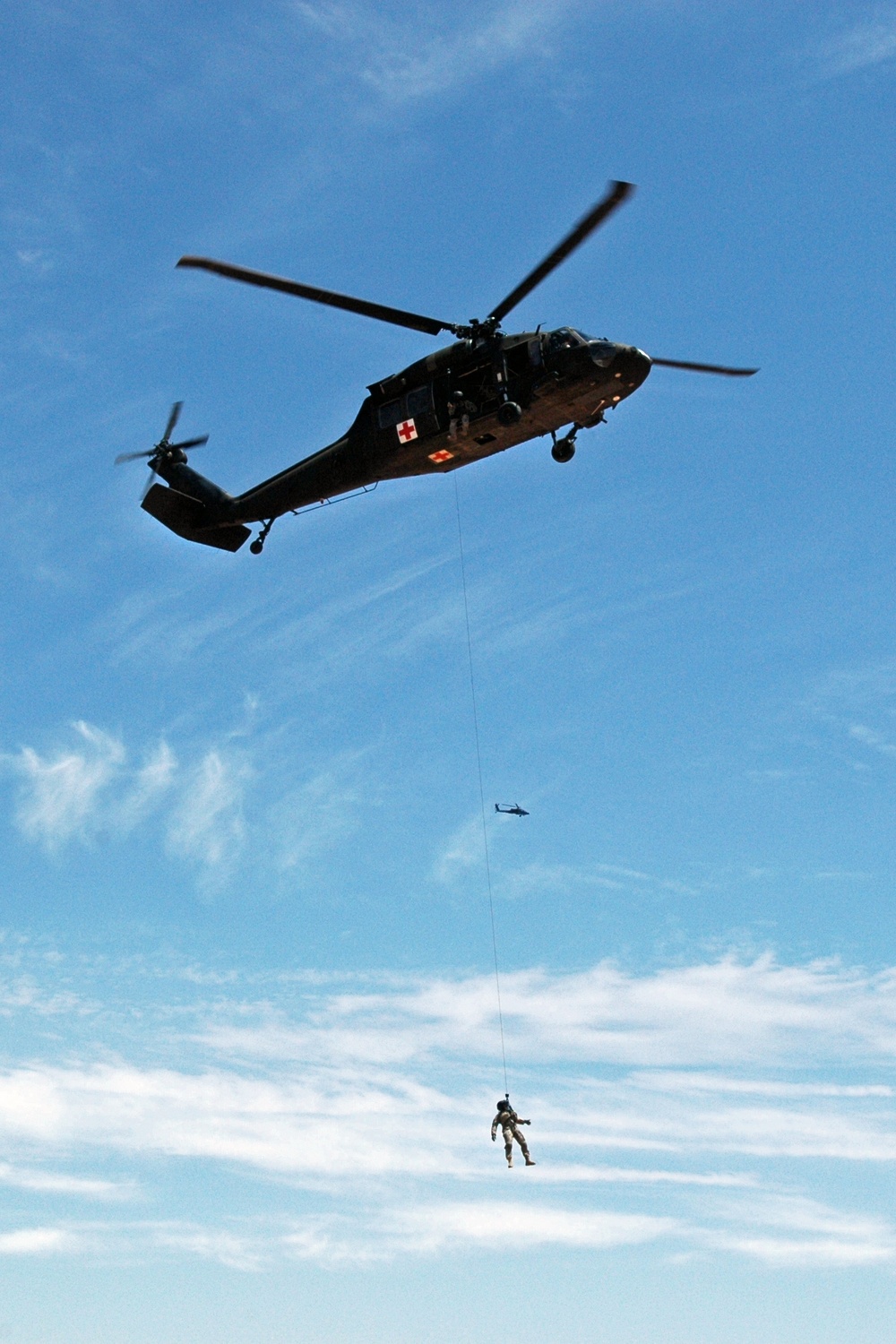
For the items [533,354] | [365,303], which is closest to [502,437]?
[533,354]

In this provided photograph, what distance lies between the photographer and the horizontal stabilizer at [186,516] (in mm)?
48750

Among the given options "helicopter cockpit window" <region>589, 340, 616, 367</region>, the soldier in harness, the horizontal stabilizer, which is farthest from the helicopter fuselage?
the soldier in harness

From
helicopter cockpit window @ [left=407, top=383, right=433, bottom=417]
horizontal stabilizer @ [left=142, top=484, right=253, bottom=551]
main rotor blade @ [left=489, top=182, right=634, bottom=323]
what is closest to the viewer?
main rotor blade @ [left=489, top=182, right=634, bottom=323]

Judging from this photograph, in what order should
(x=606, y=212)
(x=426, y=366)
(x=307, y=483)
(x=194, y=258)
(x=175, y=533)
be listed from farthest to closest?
(x=175, y=533)
(x=307, y=483)
(x=426, y=366)
(x=194, y=258)
(x=606, y=212)

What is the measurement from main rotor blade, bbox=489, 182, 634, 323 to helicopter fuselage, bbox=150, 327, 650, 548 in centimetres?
91

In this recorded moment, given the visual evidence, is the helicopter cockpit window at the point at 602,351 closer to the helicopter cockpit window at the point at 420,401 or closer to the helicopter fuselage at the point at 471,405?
the helicopter fuselage at the point at 471,405

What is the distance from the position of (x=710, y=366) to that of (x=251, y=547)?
1493 centimetres

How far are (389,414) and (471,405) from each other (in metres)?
3.13

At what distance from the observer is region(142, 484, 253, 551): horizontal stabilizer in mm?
48750

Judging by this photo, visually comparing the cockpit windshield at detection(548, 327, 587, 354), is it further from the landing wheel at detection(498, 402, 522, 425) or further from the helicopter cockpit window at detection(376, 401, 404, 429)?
the helicopter cockpit window at detection(376, 401, 404, 429)

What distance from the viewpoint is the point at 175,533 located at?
49375 mm

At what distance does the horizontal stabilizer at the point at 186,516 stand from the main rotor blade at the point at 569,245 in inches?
512

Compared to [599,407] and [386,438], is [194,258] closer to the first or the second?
[386,438]

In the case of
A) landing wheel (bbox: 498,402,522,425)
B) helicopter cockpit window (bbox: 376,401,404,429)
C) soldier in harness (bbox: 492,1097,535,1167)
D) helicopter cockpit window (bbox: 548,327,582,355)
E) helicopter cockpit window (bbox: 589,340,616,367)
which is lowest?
soldier in harness (bbox: 492,1097,535,1167)
